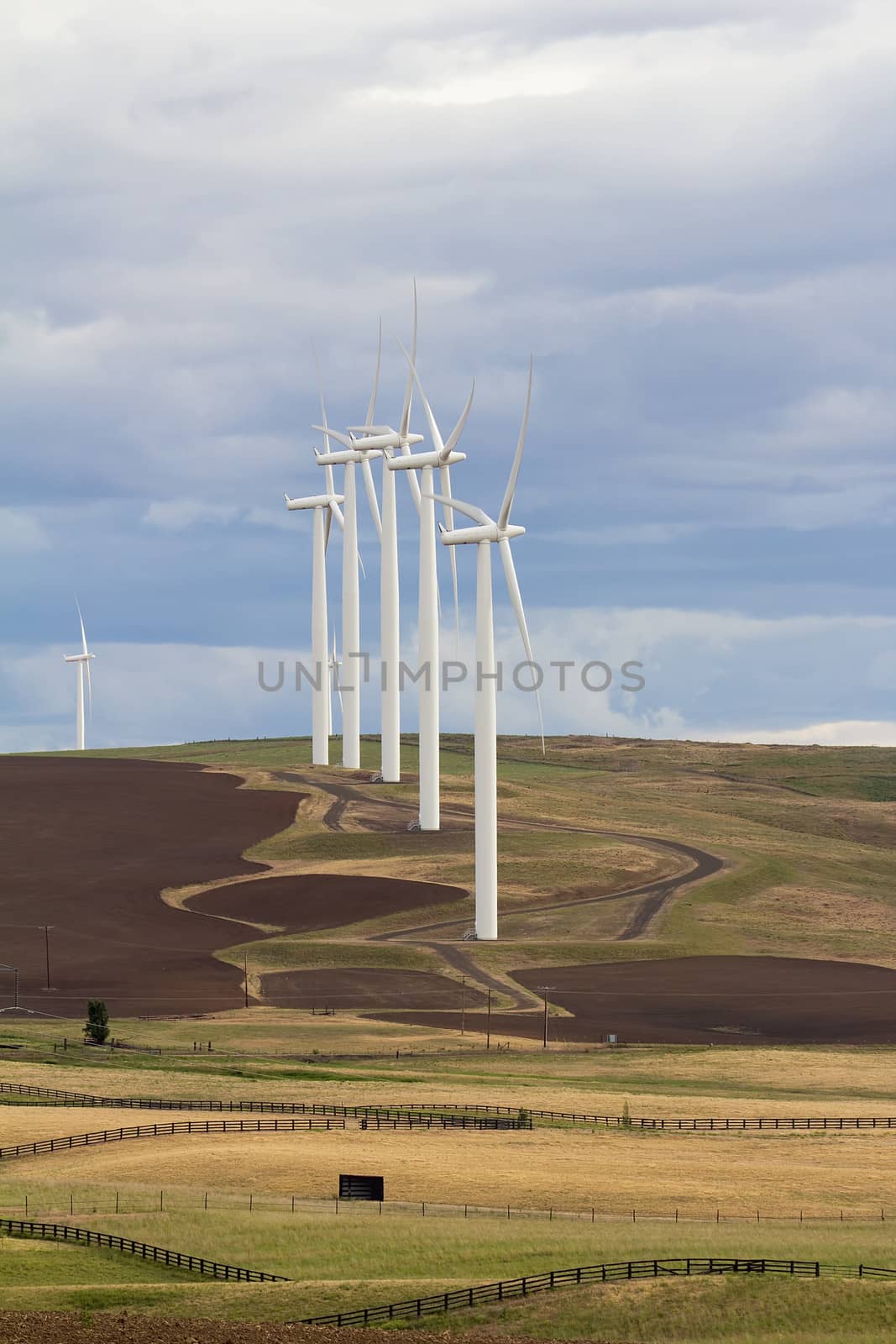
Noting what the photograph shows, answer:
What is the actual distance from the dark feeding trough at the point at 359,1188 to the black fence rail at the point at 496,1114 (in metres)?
17.3

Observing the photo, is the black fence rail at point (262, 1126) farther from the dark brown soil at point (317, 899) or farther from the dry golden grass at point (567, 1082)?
the dark brown soil at point (317, 899)

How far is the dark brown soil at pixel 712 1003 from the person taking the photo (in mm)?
117938

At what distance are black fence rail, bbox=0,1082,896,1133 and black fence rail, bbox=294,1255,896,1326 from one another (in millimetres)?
27457

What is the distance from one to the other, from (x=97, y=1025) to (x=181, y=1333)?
209ft

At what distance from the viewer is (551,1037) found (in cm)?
11675

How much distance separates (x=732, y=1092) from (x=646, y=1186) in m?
30.3

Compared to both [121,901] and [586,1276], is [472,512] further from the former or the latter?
[586,1276]

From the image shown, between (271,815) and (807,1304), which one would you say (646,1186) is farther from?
(271,815)

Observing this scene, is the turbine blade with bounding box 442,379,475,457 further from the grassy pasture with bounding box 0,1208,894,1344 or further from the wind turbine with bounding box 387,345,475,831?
the grassy pasture with bounding box 0,1208,894,1344

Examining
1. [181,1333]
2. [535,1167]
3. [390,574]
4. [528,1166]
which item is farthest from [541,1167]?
[390,574]

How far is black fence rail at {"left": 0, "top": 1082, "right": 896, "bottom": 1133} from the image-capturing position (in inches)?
3270

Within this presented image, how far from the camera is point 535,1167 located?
234 feet

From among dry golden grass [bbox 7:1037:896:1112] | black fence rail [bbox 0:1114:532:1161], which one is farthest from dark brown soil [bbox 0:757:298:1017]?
black fence rail [bbox 0:1114:532:1161]

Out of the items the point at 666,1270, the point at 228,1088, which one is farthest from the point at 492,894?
the point at 666,1270
